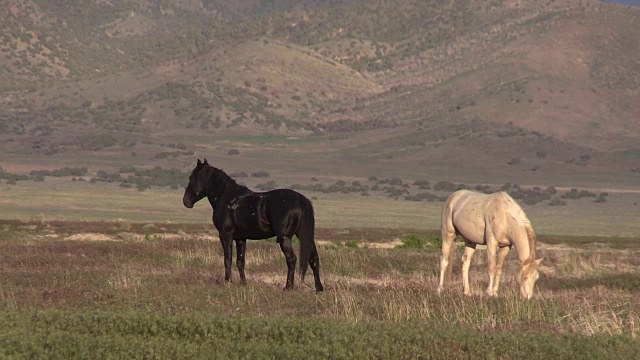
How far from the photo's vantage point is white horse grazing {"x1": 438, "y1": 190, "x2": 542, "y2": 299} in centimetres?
2052

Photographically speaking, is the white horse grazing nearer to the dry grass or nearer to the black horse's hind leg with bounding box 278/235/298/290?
the dry grass

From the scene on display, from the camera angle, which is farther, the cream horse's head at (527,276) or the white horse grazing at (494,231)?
the white horse grazing at (494,231)

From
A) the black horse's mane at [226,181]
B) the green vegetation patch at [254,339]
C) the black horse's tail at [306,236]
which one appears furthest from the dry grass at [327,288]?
the black horse's mane at [226,181]

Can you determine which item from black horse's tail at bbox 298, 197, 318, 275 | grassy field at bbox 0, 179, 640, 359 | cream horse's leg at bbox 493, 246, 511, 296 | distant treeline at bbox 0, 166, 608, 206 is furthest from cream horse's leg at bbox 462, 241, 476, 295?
distant treeline at bbox 0, 166, 608, 206

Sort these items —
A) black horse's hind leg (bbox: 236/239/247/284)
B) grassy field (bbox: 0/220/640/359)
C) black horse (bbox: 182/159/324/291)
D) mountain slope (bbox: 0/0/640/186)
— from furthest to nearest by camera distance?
mountain slope (bbox: 0/0/640/186), black horse's hind leg (bbox: 236/239/247/284), black horse (bbox: 182/159/324/291), grassy field (bbox: 0/220/640/359)

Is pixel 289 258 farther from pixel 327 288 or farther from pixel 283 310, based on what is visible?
pixel 283 310

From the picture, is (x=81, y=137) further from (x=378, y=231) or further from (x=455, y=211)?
(x=455, y=211)

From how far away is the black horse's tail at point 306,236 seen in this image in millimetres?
21406

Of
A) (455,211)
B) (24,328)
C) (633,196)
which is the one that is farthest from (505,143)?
(24,328)

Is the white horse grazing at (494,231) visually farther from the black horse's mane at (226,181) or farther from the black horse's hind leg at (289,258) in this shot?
the black horse's mane at (226,181)

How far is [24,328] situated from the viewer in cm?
1511

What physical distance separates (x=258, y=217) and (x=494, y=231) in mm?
4222

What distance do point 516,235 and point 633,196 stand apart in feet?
245

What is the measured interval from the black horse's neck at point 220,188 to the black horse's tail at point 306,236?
Result: 161 cm
